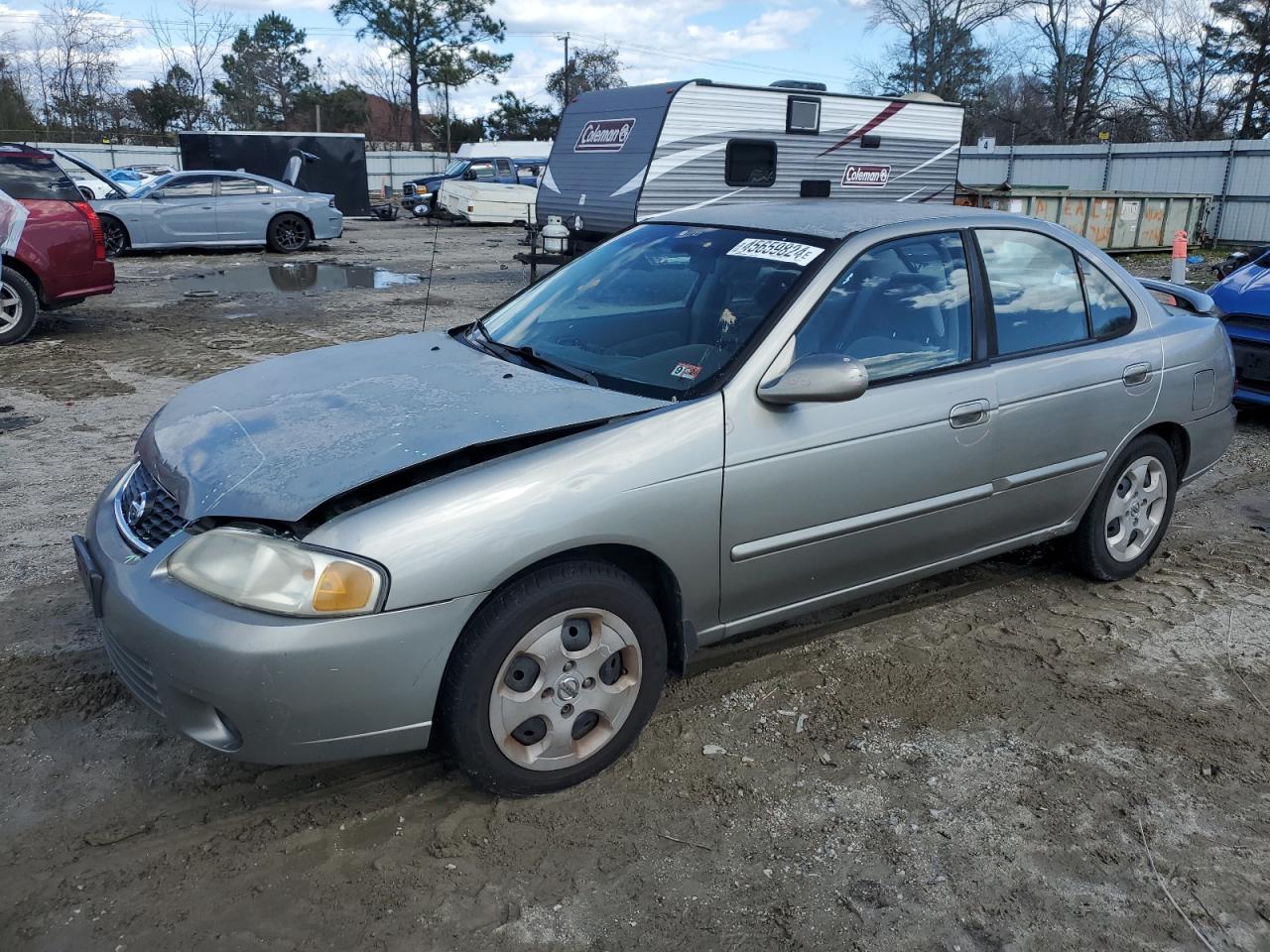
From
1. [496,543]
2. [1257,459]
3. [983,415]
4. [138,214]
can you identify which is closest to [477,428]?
[496,543]

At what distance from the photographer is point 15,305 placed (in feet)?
30.8

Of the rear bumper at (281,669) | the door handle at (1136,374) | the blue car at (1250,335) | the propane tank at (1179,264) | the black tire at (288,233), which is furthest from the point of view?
the black tire at (288,233)

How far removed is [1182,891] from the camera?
8.55ft

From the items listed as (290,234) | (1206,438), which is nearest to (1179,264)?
(1206,438)

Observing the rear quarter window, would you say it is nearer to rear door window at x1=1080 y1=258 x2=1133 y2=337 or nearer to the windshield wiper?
the windshield wiper

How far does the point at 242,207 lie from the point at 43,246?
8.75 meters

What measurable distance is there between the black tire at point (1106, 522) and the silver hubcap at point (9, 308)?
937 centimetres

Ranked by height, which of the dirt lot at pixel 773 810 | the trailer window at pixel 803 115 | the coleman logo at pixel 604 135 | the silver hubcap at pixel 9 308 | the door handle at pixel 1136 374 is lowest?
the dirt lot at pixel 773 810

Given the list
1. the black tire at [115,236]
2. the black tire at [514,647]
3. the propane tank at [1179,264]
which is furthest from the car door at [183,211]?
the black tire at [514,647]

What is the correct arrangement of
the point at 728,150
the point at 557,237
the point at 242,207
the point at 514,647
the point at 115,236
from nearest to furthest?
1. the point at 514,647
2. the point at 557,237
3. the point at 728,150
4. the point at 115,236
5. the point at 242,207

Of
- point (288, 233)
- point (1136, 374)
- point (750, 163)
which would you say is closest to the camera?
point (1136, 374)

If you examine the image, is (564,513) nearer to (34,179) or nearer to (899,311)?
(899,311)

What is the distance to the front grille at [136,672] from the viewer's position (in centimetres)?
267

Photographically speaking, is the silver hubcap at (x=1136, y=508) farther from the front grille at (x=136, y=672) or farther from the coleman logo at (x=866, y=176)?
the coleman logo at (x=866, y=176)
